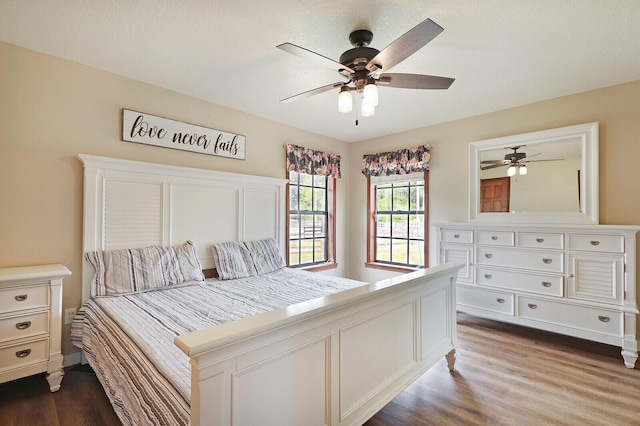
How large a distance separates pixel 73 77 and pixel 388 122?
3.24m

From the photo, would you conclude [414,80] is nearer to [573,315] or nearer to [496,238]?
[496,238]

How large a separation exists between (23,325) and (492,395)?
3.17 metres

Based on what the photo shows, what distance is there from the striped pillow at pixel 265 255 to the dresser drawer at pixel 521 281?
2.25 metres

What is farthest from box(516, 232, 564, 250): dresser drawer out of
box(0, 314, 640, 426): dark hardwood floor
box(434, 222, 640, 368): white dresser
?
box(0, 314, 640, 426): dark hardwood floor

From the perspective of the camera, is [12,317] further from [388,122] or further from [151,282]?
[388,122]

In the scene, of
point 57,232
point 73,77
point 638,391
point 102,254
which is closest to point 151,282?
point 102,254

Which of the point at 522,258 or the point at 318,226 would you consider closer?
the point at 522,258

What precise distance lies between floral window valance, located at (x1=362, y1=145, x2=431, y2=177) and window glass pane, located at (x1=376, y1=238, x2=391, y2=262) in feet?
3.34

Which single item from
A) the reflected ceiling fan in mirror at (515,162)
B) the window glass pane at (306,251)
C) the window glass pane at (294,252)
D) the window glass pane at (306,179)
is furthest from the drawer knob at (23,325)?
the reflected ceiling fan in mirror at (515,162)

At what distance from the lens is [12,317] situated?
6.31 ft

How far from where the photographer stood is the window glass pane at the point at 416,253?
13.9ft

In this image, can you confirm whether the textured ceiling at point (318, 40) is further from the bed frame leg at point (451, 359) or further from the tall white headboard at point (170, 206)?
the bed frame leg at point (451, 359)

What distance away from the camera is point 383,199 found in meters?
4.66

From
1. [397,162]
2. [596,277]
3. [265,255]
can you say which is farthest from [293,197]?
[596,277]
